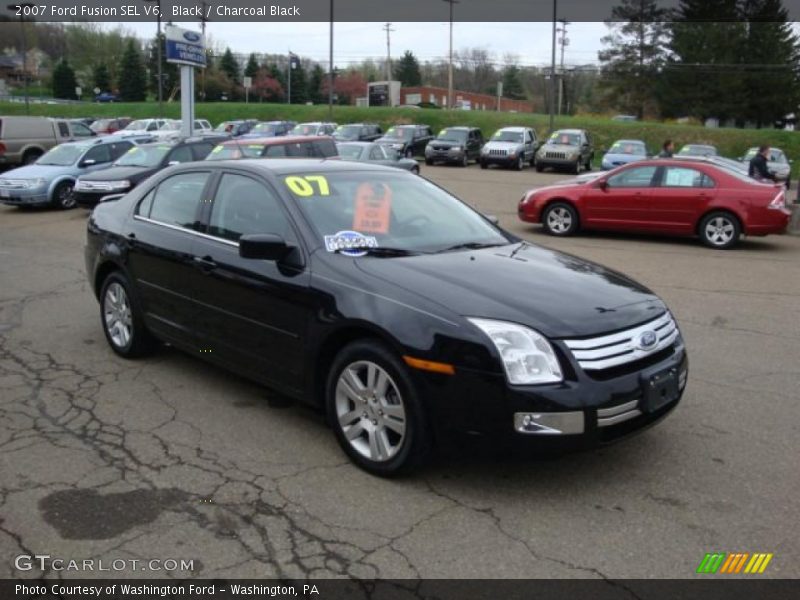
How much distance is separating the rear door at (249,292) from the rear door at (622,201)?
9580mm

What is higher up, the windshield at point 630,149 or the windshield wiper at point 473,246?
the windshield at point 630,149

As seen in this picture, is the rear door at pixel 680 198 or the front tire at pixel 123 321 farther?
the rear door at pixel 680 198

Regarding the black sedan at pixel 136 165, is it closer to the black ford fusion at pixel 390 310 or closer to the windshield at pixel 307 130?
the black ford fusion at pixel 390 310

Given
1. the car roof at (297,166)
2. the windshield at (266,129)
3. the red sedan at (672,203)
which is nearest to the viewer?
the car roof at (297,166)

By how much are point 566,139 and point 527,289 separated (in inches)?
1176

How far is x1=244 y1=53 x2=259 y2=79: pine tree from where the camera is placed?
86562mm

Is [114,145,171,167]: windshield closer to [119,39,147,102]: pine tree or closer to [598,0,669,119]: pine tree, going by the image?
[598,0,669,119]: pine tree

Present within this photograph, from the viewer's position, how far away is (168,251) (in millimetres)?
5289

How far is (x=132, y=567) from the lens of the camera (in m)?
3.13

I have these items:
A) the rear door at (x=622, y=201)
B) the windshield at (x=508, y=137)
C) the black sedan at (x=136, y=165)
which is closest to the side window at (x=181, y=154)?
the black sedan at (x=136, y=165)

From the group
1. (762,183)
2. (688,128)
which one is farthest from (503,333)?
(688,128)

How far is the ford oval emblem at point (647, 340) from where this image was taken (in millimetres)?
3845

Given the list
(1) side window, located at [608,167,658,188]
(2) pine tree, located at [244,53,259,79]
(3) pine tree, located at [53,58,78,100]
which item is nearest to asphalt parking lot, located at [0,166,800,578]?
(1) side window, located at [608,167,658,188]
